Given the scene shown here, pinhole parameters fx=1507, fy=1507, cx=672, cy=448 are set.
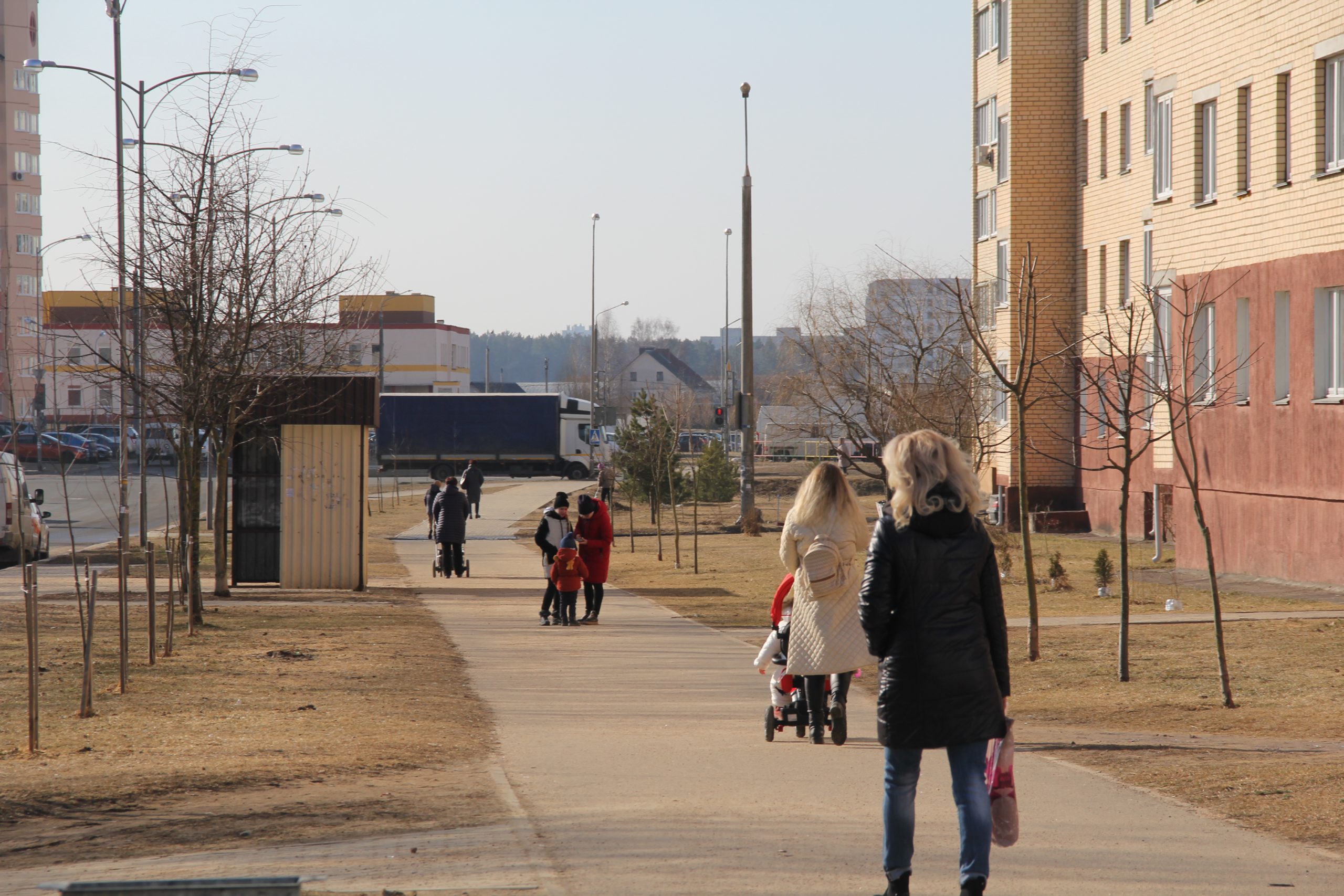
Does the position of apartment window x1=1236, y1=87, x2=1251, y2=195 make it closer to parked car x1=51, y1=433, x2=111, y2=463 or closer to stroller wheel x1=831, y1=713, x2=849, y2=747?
stroller wheel x1=831, y1=713, x2=849, y2=747

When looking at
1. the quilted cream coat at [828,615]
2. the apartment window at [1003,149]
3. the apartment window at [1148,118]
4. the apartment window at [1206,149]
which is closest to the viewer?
the quilted cream coat at [828,615]

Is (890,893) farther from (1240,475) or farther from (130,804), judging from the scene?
(1240,475)

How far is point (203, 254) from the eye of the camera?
52.5 feet

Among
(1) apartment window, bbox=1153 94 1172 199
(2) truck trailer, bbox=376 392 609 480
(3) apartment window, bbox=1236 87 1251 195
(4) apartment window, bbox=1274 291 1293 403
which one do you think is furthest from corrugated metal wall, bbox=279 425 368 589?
(2) truck trailer, bbox=376 392 609 480

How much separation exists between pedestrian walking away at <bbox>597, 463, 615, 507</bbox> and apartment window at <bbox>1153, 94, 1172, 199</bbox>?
11.9m

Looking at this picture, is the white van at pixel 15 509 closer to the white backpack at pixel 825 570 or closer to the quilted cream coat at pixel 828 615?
the quilted cream coat at pixel 828 615

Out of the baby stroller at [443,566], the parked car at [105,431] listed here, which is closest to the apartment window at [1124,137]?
the baby stroller at [443,566]

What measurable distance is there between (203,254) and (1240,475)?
15.1 metres

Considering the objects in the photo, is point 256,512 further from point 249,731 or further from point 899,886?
point 899,886

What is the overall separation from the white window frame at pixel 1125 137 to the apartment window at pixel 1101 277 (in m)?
1.94

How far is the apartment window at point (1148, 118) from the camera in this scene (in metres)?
31.1

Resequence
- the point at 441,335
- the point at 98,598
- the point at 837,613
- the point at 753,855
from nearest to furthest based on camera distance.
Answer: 1. the point at 753,855
2. the point at 837,613
3. the point at 98,598
4. the point at 441,335

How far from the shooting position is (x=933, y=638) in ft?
A: 17.1

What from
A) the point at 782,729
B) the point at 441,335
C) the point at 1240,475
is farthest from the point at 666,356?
the point at 782,729
